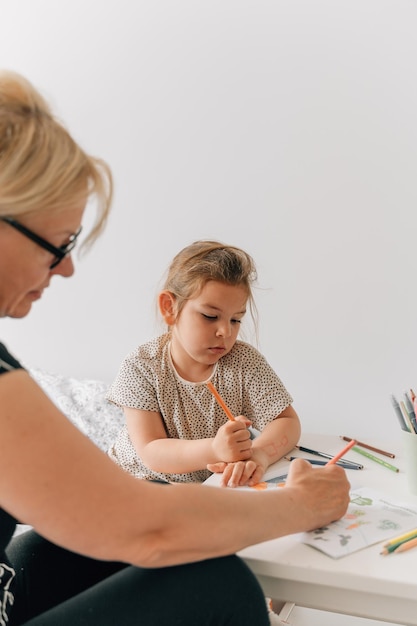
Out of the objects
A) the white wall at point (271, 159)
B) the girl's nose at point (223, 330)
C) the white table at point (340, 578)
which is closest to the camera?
the white table at point (340, 578)

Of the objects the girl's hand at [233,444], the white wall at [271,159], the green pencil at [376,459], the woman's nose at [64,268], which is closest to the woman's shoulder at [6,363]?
the woman's nose at [64,268]

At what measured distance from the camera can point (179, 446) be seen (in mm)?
1261

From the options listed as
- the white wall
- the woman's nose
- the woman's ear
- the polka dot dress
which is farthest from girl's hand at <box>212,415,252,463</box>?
the white wall

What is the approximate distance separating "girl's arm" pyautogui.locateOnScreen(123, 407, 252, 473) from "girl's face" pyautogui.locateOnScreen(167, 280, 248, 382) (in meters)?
0.16

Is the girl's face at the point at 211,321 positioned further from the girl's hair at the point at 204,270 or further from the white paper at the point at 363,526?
the white paper at the point at 363,526

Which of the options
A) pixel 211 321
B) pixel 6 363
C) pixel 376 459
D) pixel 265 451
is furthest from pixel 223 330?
pixel 6 363

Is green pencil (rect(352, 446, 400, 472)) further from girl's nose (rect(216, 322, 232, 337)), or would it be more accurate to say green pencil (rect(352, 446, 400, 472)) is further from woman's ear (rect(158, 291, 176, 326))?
woman's ear (rect(158, 291, 176, 326))

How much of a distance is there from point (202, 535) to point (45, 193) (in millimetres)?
405

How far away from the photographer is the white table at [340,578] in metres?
0.79

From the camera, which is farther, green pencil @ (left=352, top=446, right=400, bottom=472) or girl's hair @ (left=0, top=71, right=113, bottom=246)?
green pencil @ (left=352, top=446, right=400, bottom=472)

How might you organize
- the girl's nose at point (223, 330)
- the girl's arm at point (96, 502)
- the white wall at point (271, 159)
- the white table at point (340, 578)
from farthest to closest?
the white wall at point (271, 159) → the girl's nose at point (223, 330) → the white table at point (340, 578) → the girl's arm at point (96, 502)

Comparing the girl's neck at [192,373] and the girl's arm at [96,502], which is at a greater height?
the girl's arm at [96,502]

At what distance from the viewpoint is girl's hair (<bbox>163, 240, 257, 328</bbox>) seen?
A: 52.4 inches

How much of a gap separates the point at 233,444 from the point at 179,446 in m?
0.15
